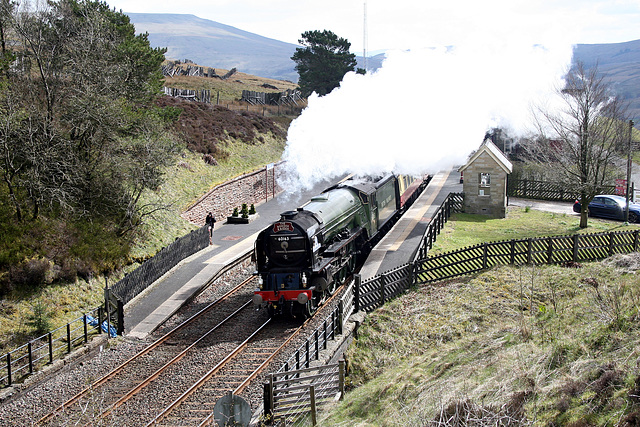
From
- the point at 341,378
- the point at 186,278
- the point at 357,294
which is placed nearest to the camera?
the point at 341,378

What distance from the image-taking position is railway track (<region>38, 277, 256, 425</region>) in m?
12.4

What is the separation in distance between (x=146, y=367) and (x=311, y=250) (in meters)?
5.87

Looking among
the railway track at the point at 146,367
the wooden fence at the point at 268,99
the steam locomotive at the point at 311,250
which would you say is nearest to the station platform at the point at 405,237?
the steam locomotive at the point at 311,250

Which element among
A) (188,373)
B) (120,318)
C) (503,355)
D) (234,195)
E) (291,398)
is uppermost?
(503,355)

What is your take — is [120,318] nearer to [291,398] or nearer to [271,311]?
[271,311]

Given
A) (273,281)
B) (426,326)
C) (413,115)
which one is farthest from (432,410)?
(413,115)

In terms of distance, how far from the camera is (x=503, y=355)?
397 inches

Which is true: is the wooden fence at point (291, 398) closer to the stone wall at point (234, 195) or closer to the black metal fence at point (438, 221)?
the black metal fence at point (438, 221)

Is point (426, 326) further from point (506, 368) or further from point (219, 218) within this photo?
point (219, 218)

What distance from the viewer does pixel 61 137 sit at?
71.3ft

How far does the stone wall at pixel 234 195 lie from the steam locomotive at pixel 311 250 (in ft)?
41.5

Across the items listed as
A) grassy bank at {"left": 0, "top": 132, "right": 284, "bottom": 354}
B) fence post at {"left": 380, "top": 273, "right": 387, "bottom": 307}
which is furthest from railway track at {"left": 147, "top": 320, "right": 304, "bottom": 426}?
grassy bank at {"left": 0, "top": 132, "right": 284, "bottom": 354}

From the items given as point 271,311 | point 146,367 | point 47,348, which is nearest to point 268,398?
point 146,367

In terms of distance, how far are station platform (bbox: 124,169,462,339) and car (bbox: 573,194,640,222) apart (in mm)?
8762
